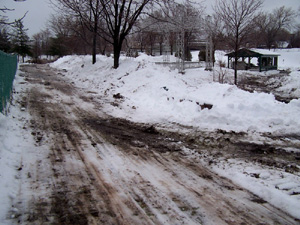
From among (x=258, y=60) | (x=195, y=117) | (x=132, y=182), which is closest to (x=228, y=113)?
(x=195, y=117)

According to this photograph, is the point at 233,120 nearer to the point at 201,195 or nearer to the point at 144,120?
the point at 144,120

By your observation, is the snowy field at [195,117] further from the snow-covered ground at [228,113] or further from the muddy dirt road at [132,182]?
the muddy dirt road at [132,182]

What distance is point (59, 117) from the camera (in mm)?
8289

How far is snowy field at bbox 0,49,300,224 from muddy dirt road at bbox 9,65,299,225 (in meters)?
0.29

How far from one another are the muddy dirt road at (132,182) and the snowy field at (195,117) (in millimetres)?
294

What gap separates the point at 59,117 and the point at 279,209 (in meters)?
6.99

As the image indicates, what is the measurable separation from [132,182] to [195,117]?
15.1ft

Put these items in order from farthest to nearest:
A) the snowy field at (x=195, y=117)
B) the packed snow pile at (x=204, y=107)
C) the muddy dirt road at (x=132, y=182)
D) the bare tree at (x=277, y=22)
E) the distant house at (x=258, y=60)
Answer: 1. the bare tree at (x=277, y=22)
2. the distant house at (x=258, y=60)
3. the packed snow pile at (x=204, y=107)
4. the snowy field at (x=195, y=117)
5. the muddy dirt road at (x=132, y=182)

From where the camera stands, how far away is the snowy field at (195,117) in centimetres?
390

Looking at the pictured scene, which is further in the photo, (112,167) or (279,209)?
(112,167)

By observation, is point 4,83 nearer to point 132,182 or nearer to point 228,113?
point 132,182

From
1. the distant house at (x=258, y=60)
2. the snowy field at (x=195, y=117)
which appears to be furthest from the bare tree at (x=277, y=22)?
the snowy field at (x=195, y=117)

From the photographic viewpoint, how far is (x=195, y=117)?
8.19 m

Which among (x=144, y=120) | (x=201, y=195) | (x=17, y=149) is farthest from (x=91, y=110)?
(x=201, y=195)
